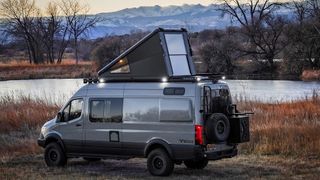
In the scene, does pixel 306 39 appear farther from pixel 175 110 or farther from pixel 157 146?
pixel 175 110

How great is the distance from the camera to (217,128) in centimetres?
1321

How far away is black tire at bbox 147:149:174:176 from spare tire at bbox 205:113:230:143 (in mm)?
1031

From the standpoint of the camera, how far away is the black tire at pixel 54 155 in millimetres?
15445

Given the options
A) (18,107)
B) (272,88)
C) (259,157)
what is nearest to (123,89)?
(259,157)

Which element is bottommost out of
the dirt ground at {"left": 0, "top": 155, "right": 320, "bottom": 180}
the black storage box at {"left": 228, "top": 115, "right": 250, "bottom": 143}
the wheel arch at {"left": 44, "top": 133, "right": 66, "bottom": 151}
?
the dirt ground at {"left": 0, "top": 155, "right": 320, "bottom": 180}

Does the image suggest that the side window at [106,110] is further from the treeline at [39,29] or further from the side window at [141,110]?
the treeline at [39,29]

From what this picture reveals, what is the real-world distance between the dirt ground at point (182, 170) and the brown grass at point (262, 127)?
1137mm

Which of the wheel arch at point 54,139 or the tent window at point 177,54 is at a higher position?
the tent window at point 177,54

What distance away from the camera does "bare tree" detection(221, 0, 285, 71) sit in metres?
73.5

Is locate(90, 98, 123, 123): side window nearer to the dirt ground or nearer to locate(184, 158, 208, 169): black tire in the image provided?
the dirt ground

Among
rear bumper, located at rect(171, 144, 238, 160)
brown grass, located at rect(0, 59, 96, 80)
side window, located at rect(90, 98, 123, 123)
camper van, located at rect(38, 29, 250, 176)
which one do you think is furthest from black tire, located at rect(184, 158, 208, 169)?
brown grass, located at rect(0, 59, 96, 80)

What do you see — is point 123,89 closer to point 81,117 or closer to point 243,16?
point 81,117

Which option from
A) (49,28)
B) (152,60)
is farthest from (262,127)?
(49,28)

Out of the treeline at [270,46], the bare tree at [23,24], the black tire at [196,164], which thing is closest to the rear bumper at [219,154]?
the black tire at [196,164]
